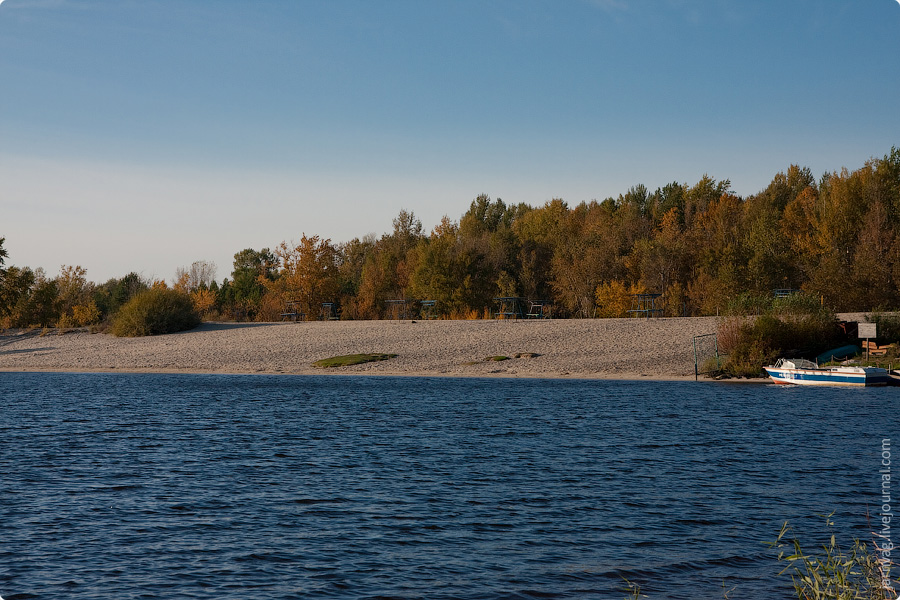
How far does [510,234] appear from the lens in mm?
90438

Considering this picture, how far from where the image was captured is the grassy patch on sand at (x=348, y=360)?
168ft

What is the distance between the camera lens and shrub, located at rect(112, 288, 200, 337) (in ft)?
219

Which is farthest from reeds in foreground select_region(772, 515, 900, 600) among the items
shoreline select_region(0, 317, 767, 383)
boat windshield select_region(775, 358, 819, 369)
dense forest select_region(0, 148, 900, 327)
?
dense forest select_region(0, 148, 900, 327)

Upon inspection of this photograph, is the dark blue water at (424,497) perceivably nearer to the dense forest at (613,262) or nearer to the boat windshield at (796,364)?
the boat windshield at (796,364)

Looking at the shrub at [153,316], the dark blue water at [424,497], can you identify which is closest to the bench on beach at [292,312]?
A: the shrub at [153,316]

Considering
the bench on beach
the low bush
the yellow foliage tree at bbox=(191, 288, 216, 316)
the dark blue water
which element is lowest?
the dark blue water

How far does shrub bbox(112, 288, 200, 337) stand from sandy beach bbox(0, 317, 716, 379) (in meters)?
1.47

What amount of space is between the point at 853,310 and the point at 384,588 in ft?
202

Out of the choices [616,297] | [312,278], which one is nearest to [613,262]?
[616,297]

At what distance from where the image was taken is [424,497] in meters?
16.0

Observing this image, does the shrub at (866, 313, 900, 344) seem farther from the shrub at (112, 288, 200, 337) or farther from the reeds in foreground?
the shrub at (112, 288, 200, 337)

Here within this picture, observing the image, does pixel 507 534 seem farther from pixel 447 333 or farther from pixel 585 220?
pixel 585 220

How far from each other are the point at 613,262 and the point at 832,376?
4365 cm

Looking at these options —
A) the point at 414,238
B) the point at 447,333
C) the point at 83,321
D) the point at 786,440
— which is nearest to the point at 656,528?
the point at 786,440
